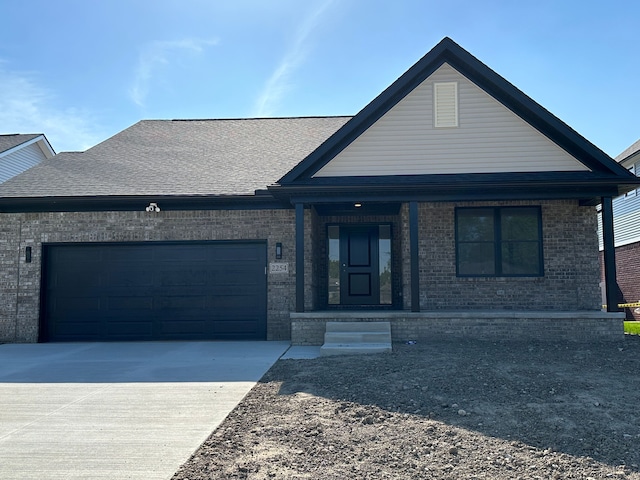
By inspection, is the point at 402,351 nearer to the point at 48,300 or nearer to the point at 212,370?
the point at 212,370

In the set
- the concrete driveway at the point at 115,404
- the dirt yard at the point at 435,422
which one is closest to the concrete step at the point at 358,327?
the concrete driveway at the point at 115,404

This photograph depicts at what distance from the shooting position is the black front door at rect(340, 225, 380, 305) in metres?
11.7

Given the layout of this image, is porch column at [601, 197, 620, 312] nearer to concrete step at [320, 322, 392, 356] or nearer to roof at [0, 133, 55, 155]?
concrete step at [320, 322, 392, 356]

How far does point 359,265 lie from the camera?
11797mm

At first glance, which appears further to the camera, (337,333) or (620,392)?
(337,333)

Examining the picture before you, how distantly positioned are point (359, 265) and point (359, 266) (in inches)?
0.9

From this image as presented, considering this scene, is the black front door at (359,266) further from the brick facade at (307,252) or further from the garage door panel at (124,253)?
the garage door panel at (124,253)

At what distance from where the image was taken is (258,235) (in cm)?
1071

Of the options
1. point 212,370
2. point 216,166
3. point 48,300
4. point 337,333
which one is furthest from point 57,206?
point 337,333

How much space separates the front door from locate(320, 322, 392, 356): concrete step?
2.43 m

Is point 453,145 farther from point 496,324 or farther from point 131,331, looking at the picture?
point 131,331

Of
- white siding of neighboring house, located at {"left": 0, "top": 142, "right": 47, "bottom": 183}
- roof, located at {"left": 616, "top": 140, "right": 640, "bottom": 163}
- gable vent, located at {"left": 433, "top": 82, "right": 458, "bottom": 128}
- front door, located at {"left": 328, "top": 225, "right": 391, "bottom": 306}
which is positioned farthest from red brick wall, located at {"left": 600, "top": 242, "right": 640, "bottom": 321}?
white siding of neighboring house, located at {"left": 0, "top": 142, "right": 47, "bottom": 183}

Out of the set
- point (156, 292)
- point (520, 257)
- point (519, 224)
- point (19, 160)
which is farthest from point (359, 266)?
point (19, 160)

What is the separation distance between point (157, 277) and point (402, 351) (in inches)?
227
